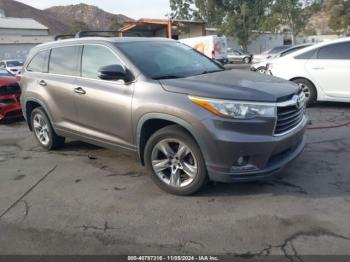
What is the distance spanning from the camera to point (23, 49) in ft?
141

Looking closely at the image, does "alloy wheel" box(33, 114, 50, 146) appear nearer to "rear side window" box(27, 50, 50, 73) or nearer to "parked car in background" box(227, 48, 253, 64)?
"rear side window" box(27, 50, 50, 73)

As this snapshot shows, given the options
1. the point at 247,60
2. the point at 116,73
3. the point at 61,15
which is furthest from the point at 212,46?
the point at 61,15

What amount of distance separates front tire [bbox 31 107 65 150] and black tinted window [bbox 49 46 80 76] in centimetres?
84

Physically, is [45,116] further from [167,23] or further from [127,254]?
[167,23]

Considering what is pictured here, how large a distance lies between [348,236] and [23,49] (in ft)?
148

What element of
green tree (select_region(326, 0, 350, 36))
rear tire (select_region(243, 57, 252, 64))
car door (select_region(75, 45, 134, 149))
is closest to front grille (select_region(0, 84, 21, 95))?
car door (select_region(75, 45, 134, 149))

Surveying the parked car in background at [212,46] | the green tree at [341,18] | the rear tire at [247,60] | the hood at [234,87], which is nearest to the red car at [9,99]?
the hood at [234,87]

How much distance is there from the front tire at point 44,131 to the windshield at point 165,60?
Result: 84.7 inches

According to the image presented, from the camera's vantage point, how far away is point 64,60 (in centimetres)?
559

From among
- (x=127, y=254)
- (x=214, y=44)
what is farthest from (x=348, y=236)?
(x=214, y=44)

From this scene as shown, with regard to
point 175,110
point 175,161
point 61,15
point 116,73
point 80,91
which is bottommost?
point 175,161

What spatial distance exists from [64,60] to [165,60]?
5.60 feet

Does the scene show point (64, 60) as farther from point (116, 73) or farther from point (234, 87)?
point (234, 87)

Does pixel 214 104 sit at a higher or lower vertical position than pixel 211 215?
higher
